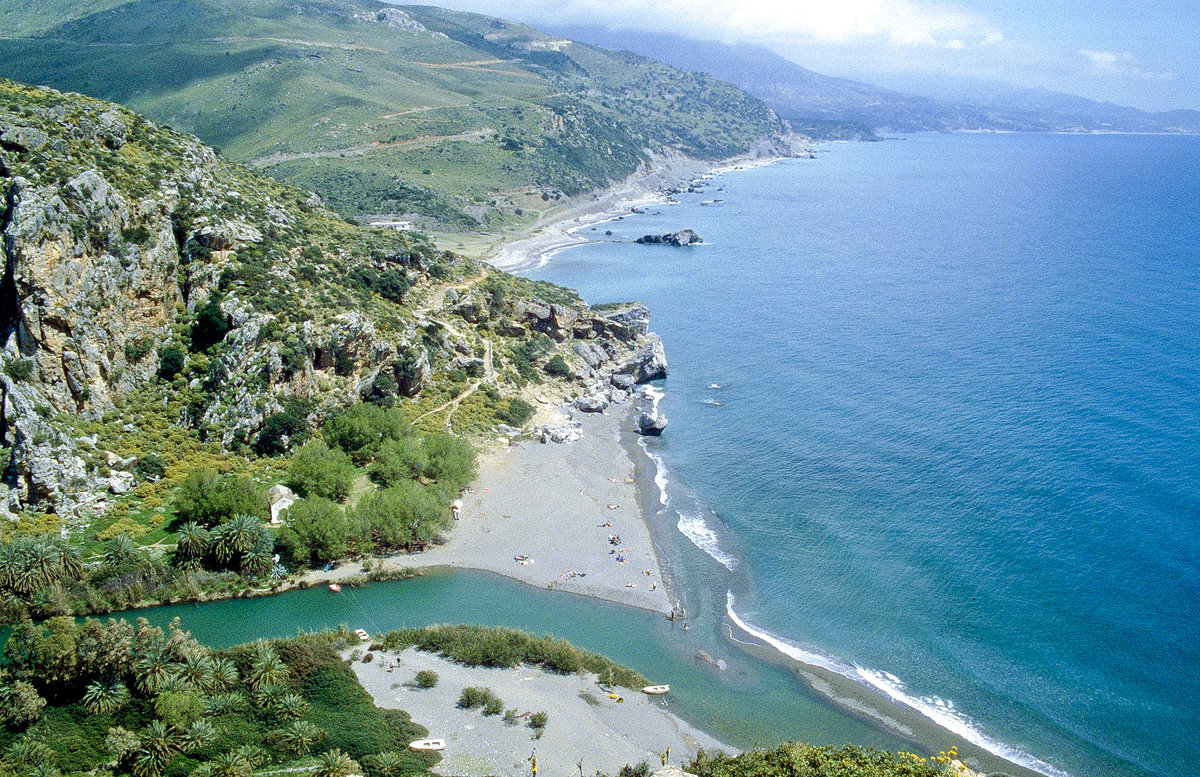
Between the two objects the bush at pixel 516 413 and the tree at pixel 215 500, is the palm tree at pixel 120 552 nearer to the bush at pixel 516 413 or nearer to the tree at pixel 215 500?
the tree at pixel 215 500

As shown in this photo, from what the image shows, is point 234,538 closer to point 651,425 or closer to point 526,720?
point 526,720

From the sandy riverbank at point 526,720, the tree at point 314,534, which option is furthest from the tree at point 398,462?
the sandy riverbank at point 526,720

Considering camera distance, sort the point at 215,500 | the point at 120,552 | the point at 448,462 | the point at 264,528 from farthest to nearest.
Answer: the point at 448,462 → the point at 264,528 → the point at 215,500 → the point at 120,552

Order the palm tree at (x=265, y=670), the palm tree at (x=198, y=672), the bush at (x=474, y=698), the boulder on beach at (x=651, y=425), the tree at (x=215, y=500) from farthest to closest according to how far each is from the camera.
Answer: the boulder on beach at (x=651, y=425) → the tree at (x=215, y=500) → the palm tree at (x=265, y=670) → the bush at (x=474, y=698) → the palm tree at (x=198, y=672)

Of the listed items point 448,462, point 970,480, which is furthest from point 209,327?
point 970,480

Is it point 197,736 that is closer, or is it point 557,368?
point 197,736

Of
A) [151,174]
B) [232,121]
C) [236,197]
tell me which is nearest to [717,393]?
[236,197]

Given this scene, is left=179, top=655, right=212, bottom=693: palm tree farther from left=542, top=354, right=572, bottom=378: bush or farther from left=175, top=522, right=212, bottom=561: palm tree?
left=542, top=354, right=572, bottom=378: bush

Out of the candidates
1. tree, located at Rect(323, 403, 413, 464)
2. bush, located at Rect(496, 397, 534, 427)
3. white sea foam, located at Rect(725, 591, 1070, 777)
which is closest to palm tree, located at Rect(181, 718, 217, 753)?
tree, located at Rect(323, 403, 413, 464)
